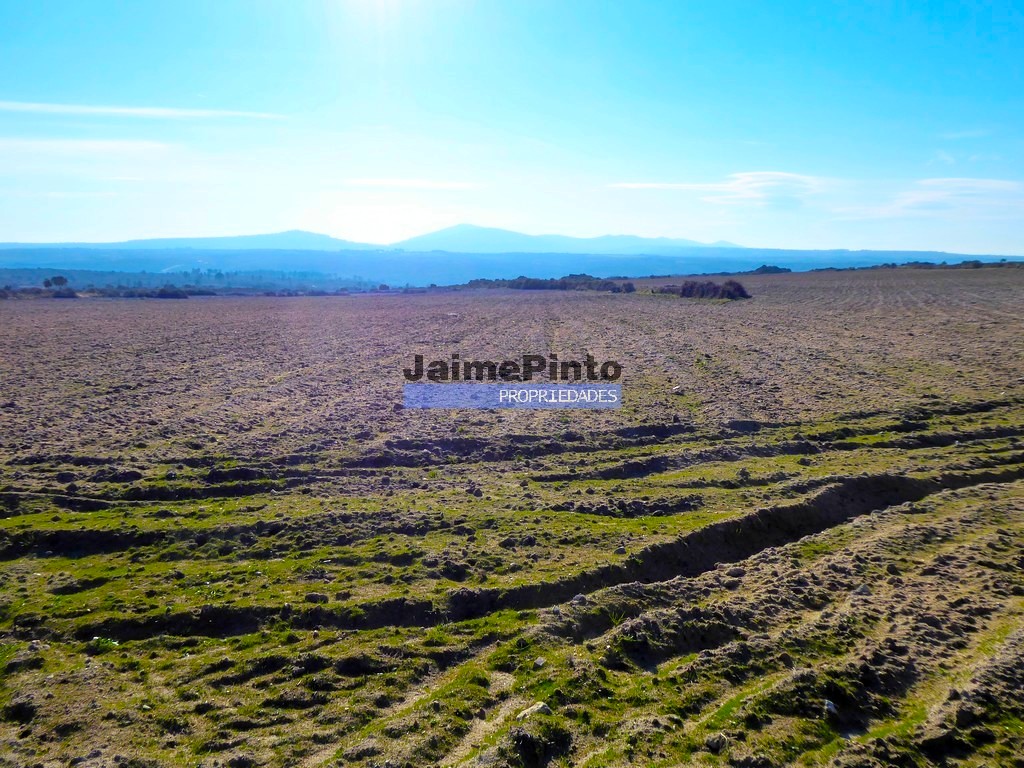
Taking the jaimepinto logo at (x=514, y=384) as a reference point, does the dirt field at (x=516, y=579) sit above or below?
below

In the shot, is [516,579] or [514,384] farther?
[514,384]

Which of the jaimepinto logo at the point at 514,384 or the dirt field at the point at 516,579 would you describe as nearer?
the dirt field at the point at 516,579

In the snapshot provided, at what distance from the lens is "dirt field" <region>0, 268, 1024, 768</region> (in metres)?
5.51

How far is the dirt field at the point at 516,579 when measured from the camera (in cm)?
551

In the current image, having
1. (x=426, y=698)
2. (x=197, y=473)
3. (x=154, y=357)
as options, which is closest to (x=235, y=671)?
(x=426, y=698)

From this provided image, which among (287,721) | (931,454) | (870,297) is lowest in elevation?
(287,721)

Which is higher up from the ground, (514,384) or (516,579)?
(514,384)

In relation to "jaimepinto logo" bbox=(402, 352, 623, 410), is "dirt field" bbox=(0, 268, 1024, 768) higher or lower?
lower

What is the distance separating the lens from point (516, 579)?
7.83m

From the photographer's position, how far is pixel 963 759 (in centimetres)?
514

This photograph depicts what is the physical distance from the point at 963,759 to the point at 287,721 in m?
5.45

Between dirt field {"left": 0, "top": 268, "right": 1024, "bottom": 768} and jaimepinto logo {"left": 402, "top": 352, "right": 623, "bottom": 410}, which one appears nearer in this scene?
dirt field {"left": 0, "top": 268, "right": 1024, "bottom": 768}

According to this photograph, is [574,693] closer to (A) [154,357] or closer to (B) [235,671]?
(B) [235,671]

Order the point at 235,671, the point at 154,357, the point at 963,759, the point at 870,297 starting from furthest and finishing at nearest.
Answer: the point at 870,297, the point at 154,357, the point at 235,671, the point at 963,759
